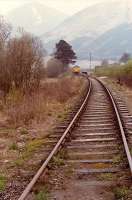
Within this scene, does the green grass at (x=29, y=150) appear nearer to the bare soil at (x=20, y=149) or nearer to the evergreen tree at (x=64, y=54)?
the bare soil at (x=20, y=149)

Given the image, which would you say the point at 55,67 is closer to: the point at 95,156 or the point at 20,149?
the point at 20,149

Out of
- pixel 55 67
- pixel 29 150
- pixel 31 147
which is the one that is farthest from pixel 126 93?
pixel 55 67

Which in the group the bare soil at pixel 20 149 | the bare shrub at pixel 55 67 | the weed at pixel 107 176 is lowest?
the bare soil at pixel 20 149

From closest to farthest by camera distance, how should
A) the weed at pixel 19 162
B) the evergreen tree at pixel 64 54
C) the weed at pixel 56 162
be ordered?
the weed at pixel 56 162
the weed at pixel 19 162
the evergreen tree at pixel 64 54

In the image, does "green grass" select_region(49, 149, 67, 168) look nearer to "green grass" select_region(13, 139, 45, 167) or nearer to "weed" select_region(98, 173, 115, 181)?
"green grass" select_region(13, 139, 45, 167)

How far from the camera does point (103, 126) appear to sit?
14531 mm

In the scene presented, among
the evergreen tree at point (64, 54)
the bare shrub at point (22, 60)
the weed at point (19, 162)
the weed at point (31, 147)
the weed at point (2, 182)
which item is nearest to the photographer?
the weed at point (2, 182)

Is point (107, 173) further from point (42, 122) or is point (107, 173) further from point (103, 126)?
point (42, 122)

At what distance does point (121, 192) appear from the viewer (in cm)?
714

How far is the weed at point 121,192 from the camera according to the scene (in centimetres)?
704

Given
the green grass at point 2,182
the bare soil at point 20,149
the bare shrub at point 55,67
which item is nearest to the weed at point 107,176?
the bare soil at point 20,149

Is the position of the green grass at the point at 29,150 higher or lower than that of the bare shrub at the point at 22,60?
lower

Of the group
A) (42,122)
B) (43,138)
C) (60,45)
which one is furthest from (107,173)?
(60,45)

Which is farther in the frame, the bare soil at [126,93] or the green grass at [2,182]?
the bare soil at [126,93]
